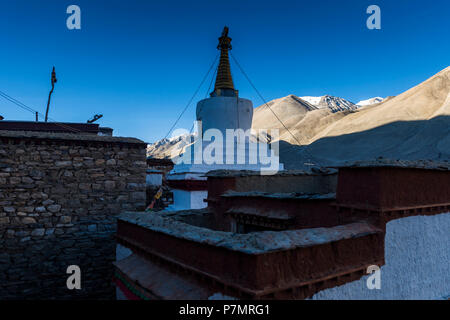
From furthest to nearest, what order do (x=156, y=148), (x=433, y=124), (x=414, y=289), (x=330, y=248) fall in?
(x=156, y=148) → (x=433, y=124) → (x=414, y=289) → (x=330, y=248)

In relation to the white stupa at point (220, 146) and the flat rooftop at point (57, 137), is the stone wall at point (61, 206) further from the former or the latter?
the white stupa at point (220, 146)

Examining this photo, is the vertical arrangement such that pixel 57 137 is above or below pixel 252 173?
above

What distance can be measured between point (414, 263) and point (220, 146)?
985cm

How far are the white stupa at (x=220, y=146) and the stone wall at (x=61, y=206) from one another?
4.06 m

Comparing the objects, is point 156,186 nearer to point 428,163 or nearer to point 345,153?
point 428,163

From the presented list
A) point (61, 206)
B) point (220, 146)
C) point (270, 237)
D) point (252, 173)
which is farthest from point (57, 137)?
point (220, 146)

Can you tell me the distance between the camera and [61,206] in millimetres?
7543

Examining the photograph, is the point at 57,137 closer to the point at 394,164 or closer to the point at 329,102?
the point at 394,164

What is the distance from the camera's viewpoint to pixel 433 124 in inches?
1726

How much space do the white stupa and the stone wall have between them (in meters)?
4.06

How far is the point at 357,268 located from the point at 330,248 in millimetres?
603

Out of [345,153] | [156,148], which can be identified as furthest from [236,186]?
[156,148]

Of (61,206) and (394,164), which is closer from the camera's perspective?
(394,164)
